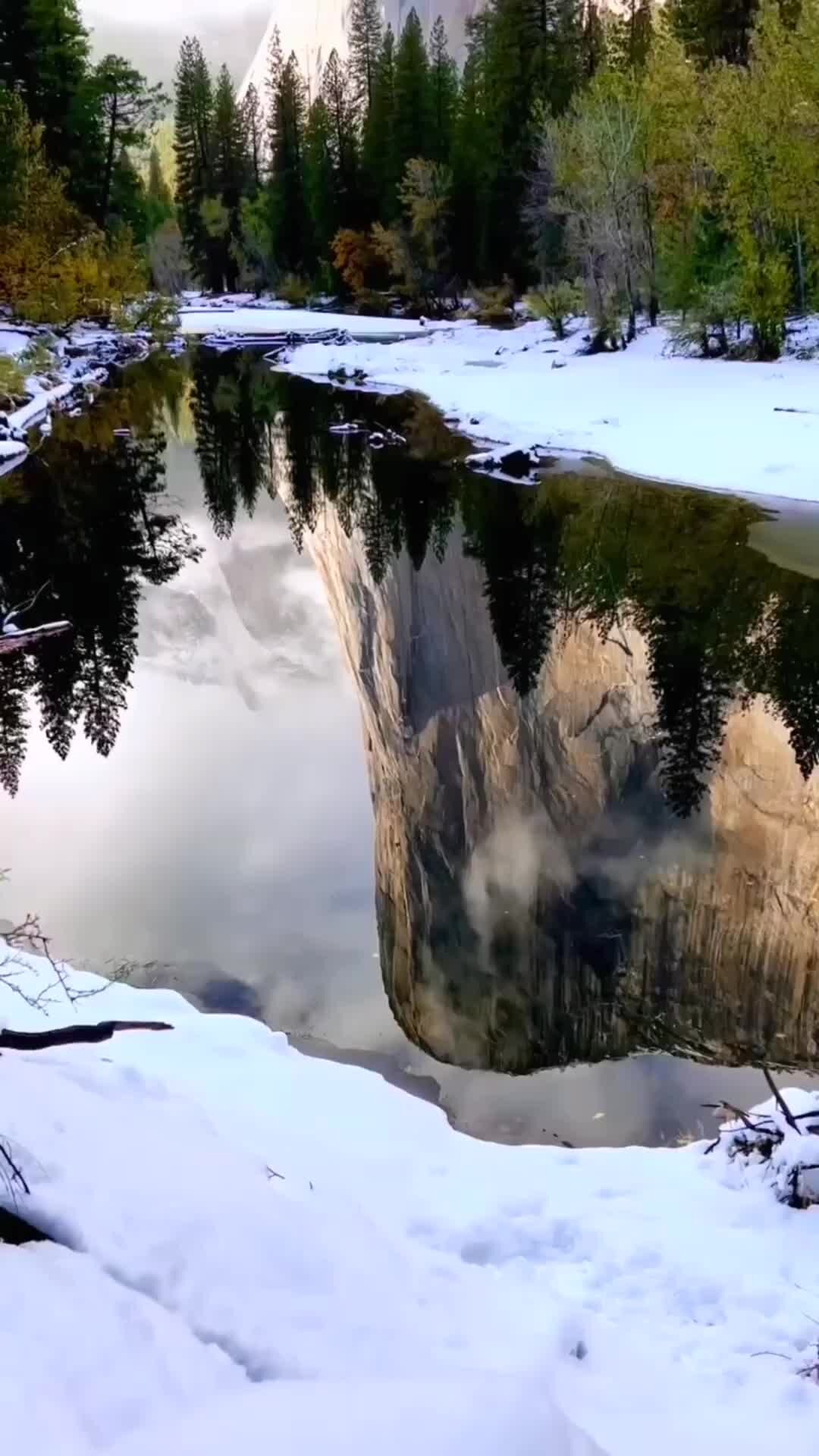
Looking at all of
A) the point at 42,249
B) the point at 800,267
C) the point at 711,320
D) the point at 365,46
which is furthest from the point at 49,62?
the point at 365,46

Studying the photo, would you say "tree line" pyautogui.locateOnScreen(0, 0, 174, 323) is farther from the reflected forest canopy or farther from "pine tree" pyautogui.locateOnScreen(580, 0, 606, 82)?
"pine tree" pyautogui.locateOnScreen(580, 0, 606, 82)

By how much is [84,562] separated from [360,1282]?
14340mm

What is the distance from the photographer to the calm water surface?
6.36 m

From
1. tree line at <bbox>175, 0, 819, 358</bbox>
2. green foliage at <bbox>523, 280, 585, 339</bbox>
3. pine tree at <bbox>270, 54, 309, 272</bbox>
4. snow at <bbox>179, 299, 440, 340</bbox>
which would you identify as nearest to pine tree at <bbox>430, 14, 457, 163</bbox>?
tree line at <bbox>175, 0, 819, 358</bbox>

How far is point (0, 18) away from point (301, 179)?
2924cm

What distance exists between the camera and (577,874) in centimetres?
793

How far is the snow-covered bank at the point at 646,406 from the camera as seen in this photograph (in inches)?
763

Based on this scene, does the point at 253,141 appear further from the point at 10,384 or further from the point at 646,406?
the point at 646,406

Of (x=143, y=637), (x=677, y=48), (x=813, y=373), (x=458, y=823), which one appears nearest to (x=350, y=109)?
(x=677, y=48)

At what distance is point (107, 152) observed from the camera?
4462 centimetres

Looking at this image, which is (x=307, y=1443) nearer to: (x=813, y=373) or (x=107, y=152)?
(x=813, y=373)

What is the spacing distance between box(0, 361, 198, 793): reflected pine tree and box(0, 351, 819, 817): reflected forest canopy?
0.04m

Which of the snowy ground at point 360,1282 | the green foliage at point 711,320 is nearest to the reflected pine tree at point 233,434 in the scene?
the green foliage at point 711,320

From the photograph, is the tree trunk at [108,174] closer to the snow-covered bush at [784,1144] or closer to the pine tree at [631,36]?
the pine tree at [631,36]
